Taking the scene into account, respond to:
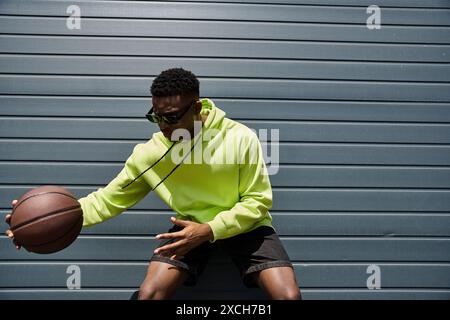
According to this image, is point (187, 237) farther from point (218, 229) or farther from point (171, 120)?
point (171, 120)

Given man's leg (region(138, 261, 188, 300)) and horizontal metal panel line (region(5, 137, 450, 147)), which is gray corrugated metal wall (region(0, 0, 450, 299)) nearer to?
horizontal metal panel line (region(5, 137, 450, 147))

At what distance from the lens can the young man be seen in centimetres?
345

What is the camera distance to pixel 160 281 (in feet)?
11.4

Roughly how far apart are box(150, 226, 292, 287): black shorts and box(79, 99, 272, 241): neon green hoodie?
0.09 m

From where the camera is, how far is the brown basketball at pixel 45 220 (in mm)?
3385

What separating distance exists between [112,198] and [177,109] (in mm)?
821

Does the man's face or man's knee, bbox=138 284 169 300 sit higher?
the man's face

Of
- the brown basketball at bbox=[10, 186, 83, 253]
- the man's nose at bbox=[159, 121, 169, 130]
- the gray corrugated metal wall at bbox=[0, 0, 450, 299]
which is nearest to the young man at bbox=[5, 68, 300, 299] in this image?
the man's nose at bbox=[159, 121, 169, 130]

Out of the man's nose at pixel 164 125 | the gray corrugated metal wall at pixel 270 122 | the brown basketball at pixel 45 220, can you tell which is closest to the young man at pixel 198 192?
the man's nose at pixel 164 125

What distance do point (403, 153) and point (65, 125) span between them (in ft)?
8.66

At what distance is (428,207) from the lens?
4.45m

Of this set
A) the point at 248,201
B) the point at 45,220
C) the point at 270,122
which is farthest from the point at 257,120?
the point at 45,220
